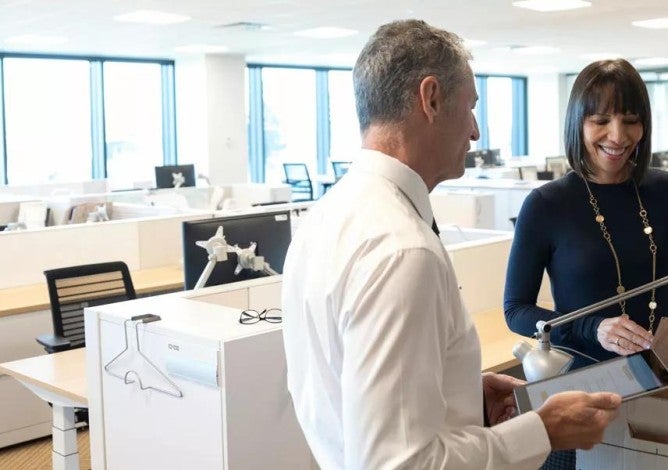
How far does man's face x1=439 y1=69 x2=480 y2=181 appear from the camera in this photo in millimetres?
1184

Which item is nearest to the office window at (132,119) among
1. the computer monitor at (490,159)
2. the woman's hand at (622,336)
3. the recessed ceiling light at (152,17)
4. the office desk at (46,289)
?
the recessed ceiling light at (152,17)

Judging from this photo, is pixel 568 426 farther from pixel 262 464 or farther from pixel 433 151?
pixel 262 464

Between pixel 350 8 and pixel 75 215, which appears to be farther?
pixel 350 8

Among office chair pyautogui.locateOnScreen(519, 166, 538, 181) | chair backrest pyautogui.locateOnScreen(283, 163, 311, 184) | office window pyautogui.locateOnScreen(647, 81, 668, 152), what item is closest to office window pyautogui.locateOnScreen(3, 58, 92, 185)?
chair backrest pyautogui.locateOnScreen(283, 163, 311, 184)

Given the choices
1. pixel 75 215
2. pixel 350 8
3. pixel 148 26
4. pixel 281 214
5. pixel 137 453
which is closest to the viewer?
pixel 137 453

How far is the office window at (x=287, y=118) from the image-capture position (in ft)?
49.3

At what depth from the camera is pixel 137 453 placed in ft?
8.23

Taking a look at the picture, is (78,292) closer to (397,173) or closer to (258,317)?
(258,317)

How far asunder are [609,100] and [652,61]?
1555 centimetres

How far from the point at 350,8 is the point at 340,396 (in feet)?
24.1

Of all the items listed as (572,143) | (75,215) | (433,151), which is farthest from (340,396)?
(75,215)

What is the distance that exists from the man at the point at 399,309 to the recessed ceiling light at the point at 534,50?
1200 cm

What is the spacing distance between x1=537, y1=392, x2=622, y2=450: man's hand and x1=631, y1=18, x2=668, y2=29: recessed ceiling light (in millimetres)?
9293

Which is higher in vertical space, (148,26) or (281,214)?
(148,26)
